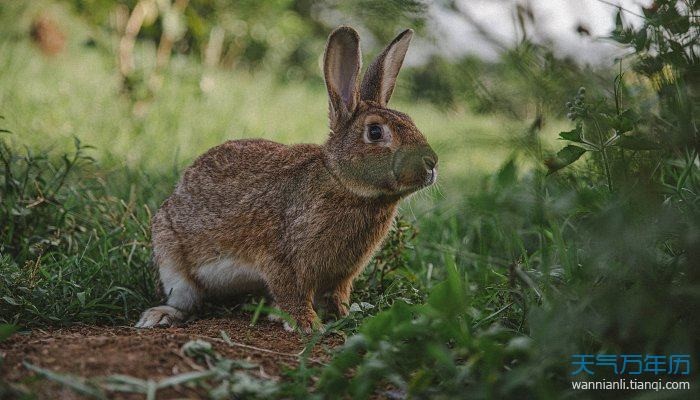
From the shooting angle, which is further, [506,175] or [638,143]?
[506,175]

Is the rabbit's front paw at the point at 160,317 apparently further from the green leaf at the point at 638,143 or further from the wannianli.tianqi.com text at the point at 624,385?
the green leaf at the point at 638,143

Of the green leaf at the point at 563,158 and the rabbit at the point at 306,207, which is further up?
the green leaf at the point at 563,158

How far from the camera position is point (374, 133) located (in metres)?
3.34

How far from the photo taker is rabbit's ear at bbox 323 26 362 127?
11.6 ft

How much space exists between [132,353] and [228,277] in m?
1.29

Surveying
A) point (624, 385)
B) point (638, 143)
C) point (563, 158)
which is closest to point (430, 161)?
point (563, 158)

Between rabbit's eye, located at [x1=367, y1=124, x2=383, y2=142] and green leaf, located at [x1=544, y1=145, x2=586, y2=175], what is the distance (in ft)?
3.59

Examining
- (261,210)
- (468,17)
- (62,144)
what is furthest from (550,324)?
(62,144)

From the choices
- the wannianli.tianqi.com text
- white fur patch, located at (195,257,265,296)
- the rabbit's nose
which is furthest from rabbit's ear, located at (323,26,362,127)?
the wannianli.tianqi.com text

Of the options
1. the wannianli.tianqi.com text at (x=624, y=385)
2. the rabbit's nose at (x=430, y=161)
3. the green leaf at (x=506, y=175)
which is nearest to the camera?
the wannianli.tianqi.com text at (x=624, y=385)

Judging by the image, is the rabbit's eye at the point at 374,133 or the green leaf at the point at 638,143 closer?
the green leaf at the point at 638,143

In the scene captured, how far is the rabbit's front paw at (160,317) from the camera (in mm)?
3410

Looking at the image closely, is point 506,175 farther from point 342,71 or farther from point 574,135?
point 342,71

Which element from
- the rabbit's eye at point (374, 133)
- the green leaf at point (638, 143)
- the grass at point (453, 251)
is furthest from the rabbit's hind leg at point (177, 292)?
the green leaf at point (638, 143)
